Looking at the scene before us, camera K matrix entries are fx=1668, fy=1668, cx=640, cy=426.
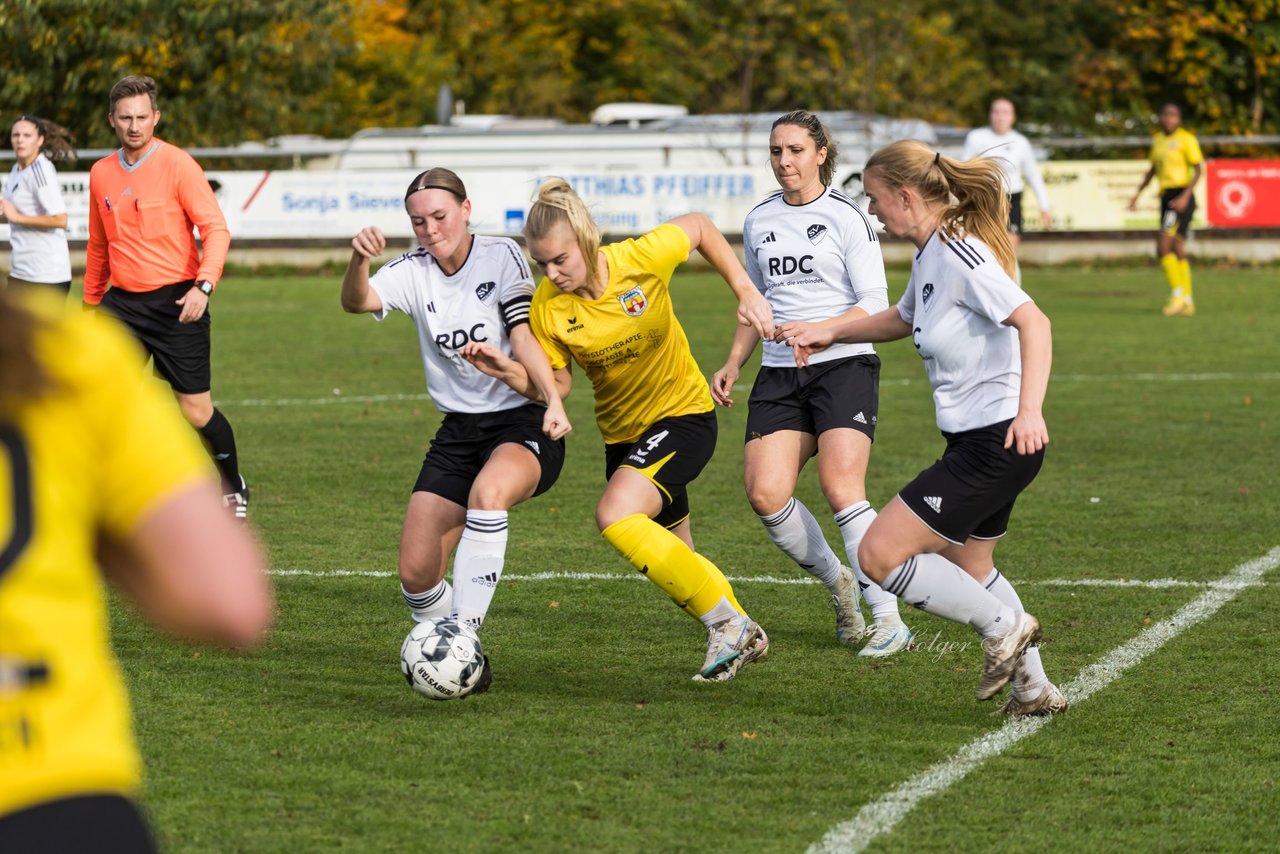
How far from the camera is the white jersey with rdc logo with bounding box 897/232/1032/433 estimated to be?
513 cm

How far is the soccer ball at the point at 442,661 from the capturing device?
5.46m

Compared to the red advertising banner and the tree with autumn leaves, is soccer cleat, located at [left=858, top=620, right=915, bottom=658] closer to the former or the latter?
the red advertising banner

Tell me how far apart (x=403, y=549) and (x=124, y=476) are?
13.5 ft

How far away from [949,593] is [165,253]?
18.2 ft

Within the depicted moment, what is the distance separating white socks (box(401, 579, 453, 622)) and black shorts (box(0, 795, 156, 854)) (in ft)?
13.3

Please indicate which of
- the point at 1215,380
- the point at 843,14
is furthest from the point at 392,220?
the point at 843,14

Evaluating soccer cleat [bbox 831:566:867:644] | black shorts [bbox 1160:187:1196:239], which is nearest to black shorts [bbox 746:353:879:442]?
soccer cleat [bbox 831:566:867:644]

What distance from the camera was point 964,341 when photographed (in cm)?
519

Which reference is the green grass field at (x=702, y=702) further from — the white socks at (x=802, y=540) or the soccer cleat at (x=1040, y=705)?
the white socks at (x=802, y=540)

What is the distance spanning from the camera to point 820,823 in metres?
4.42

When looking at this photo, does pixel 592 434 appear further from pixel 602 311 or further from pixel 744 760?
pixel 744 760

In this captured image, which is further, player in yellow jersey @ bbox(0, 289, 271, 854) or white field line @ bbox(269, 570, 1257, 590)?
white field line @ bbox(269, 570, 1257, 590)

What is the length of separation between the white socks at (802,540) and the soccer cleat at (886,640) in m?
0.30

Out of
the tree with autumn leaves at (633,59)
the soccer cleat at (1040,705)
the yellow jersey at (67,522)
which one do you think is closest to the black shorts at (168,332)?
the soccer cleat at (1040,705)
